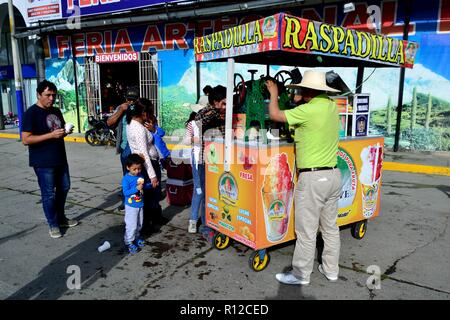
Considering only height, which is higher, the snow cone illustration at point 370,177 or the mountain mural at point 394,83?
the mountain mural at point 394,83

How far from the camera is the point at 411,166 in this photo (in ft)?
28.0

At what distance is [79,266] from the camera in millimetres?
3959

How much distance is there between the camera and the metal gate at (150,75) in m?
13.5

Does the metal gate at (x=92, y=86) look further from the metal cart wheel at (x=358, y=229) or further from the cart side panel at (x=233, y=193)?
the metal cart wheel at (x=358, y=229)

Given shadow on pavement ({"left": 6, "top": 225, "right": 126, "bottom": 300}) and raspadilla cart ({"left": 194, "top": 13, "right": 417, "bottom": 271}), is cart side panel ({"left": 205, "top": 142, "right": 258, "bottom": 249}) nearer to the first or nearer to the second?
raspadilla cart ({"left": 194, "top": 13, "right": 417, "bottom": 271})

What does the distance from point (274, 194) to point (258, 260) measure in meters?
0.73

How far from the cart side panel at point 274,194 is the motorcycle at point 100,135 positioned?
385 inches

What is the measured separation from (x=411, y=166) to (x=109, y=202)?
6.76 meters

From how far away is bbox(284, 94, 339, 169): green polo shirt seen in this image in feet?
10.7

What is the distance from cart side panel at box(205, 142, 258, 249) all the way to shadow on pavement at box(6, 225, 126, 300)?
1.21 meters

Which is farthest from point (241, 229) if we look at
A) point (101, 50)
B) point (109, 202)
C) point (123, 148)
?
point (101, 50)

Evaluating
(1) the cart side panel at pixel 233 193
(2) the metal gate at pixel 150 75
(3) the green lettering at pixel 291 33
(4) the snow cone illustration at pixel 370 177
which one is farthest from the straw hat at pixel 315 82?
(2) the metal gate at pixel 150 75

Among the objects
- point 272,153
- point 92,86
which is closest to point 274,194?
point 272,153
